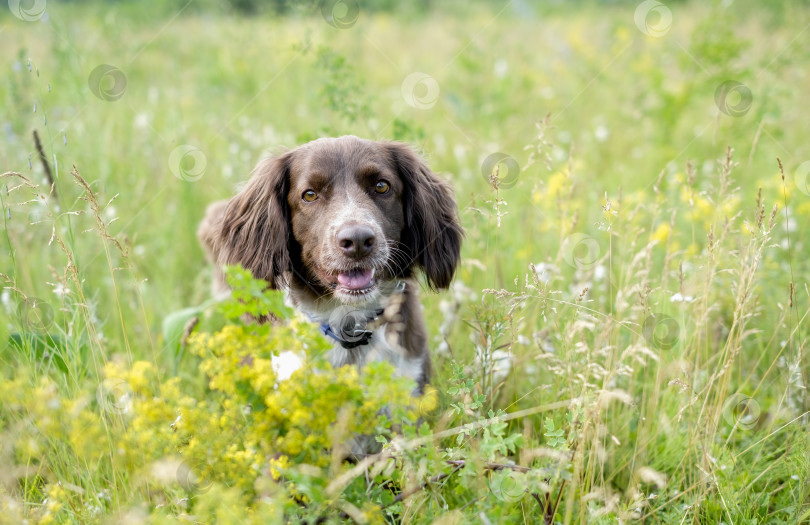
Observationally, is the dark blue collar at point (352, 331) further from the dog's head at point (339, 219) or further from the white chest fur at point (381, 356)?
the dog's head at point (339, 219)

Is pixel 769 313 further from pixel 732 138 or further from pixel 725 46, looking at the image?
pixel 725 46

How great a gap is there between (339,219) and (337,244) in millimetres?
125

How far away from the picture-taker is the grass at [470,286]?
5.59ft

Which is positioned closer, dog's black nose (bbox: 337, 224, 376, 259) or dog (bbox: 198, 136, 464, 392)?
dog's black nose (bbox: 337, 224, 376, 259)

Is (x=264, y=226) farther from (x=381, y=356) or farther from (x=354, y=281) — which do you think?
(x=381, y=356)

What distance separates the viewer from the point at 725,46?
5008mm

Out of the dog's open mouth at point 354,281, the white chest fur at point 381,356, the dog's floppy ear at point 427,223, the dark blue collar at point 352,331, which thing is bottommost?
the white chest fur at point 381,356

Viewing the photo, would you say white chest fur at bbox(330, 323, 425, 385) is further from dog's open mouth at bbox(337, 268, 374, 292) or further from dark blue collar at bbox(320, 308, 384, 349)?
dog's open mouth at bbox(337, 268, 374, 292)

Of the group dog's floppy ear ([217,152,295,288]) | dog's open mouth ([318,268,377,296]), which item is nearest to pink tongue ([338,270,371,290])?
dog's open mouth ([318,268,377,296])

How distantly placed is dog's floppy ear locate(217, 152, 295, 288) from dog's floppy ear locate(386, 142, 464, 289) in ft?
1.98

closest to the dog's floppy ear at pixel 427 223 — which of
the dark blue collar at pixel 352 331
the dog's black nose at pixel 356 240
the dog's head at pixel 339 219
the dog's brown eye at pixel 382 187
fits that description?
the dog's head at pixel 339 219

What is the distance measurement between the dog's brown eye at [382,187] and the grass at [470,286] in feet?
1.70

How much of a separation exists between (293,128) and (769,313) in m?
4.51

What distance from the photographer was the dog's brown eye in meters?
3.05
